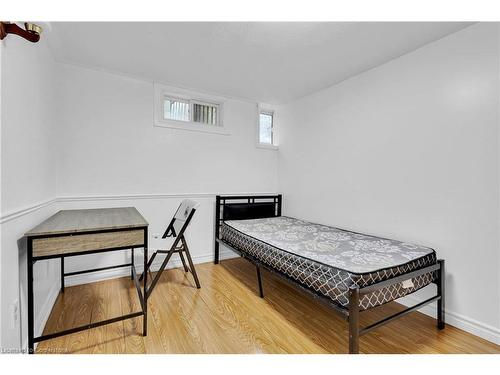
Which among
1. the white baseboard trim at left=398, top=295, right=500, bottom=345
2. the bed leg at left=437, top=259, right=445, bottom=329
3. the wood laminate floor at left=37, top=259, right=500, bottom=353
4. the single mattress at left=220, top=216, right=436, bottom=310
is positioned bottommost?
the wood laminate floor at left=37, top=259, right=500, bottom=353

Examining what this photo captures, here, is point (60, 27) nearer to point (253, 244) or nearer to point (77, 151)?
point (77, 151)

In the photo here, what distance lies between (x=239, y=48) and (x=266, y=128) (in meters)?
1.79

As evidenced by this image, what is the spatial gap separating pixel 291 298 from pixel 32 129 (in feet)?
8.07

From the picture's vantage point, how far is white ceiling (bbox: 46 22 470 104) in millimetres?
1815

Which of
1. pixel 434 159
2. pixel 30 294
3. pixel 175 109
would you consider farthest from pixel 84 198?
pixel 434 159

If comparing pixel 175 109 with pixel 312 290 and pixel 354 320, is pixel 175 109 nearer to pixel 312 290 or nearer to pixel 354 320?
pixel 312 290

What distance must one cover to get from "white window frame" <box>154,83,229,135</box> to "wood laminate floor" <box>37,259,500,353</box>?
189 centimetres

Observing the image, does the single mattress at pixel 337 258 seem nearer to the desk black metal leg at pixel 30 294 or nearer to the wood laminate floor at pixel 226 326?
the wood laminate floor at pixel 226 326

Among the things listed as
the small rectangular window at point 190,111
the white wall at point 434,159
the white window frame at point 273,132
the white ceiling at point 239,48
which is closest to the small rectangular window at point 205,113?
the small rectangular window at point 190,111

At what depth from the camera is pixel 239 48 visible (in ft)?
6.91

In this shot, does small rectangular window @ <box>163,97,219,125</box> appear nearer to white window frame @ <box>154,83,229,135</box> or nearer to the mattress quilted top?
white window frame @ <box>154,83,229,135</box>

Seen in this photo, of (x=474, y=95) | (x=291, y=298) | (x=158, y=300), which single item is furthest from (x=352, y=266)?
(x=158, y=300)

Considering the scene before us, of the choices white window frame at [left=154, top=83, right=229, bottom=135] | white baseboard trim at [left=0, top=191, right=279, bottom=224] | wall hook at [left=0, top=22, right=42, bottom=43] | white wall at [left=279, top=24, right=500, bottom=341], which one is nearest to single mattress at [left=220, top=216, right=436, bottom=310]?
white wall at [left=279, top=24, right=500, bottom=341]

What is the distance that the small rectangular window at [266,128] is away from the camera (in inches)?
149
